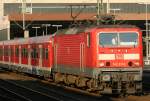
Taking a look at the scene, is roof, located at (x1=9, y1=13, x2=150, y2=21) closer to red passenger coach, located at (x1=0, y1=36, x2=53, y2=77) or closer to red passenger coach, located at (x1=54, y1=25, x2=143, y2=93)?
red passenger coach, located at (x1=0, y1=36, x2=53, y2=77)

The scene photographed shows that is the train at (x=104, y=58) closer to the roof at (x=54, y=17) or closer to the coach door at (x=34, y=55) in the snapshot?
the coach door at (x=34, y=55)

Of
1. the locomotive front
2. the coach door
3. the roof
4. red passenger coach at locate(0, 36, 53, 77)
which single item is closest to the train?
the locomotive front

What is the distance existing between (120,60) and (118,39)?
3.07 ft

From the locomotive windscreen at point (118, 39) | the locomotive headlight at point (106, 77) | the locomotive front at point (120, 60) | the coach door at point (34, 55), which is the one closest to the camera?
the locomotive headlight at point (106, 77)

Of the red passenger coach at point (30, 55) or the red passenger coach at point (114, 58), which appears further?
the red passenger coach at point (30, 55)

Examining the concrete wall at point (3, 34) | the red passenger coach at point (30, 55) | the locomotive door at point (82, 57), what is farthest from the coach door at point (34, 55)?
the concrete wall at point (3, 34)

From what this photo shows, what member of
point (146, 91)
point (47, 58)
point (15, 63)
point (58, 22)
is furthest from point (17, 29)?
point (146, 91)

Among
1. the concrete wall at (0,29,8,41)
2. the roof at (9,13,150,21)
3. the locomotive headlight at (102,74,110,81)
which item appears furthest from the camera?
the concrete wall at (0,29,8,41)

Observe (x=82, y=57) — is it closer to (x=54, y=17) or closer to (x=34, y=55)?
(x=34, y=55)

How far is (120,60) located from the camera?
23297mm

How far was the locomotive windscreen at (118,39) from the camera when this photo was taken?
76.9ft

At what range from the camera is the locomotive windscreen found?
23438 mm

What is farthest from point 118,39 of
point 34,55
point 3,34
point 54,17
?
point 3,34

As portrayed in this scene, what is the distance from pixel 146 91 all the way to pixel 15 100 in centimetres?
688
